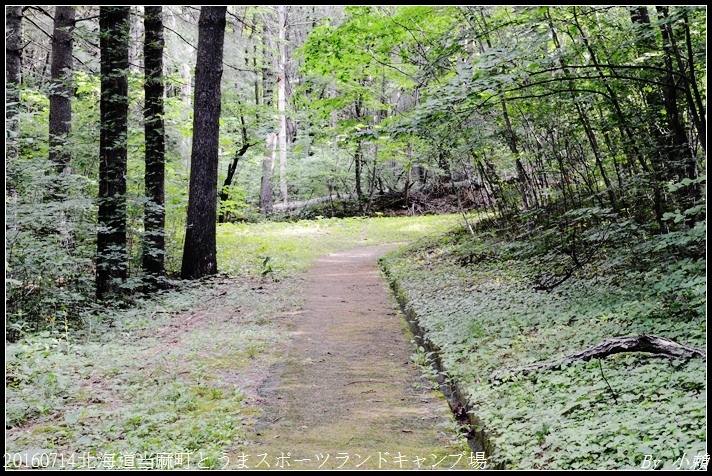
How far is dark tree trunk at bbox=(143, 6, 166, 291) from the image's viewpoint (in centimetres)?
986

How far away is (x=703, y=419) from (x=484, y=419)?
4.47ft

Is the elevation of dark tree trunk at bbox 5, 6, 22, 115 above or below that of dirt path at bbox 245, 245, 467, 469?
above

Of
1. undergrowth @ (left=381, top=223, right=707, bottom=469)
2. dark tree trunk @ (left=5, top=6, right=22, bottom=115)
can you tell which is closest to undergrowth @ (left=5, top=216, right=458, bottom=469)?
undergrowth @ (left=381, top=223, right=707, bottom=469)

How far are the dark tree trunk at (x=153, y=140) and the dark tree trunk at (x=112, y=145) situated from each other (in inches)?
24.6

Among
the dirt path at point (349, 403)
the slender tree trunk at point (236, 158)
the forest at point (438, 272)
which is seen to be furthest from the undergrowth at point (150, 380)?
the slender tree trunk at point (236, 158)

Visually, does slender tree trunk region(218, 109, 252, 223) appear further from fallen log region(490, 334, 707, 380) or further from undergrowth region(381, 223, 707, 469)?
fallen log region(490, 334, 707, 380)

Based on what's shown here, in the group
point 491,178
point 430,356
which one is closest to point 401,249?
point 491,178

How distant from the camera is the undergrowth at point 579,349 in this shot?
3.15 meters

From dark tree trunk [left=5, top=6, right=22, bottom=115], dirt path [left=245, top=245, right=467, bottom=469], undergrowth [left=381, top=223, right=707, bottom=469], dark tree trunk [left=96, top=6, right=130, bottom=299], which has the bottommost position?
dirt path [left=245, top=245, right=467, bottom=469]

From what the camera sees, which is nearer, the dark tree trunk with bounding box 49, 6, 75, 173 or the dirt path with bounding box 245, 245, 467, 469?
the dirt path with bounding box 245, 245, 467, 469

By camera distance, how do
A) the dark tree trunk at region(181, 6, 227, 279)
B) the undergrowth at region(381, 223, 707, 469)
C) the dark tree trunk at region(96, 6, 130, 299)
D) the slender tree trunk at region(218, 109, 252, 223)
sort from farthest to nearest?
the slender tree trunk at region(218, 109, 252, 223) < the dark tree trunk at region(181, 6, 227, 279) < the dark tree trunk at region(96, 6, 130, 299) < the undergrowth at region(381, 223, 707, 469)

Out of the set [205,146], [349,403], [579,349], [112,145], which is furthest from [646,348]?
[205,146]

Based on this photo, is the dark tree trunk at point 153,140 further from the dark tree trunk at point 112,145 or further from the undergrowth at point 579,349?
the undergrowth at point 579,349

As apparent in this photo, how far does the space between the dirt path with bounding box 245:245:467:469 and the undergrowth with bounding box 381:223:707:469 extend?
0.42 metres
